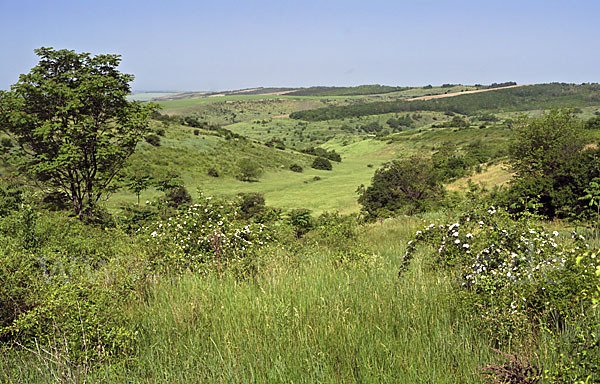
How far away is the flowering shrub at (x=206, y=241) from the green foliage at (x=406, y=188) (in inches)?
440

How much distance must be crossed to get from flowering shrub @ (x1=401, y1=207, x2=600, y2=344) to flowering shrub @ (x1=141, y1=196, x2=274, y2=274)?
2.55 meters

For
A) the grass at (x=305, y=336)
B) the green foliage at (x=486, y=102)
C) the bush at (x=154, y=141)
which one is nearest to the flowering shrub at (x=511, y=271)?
the grass at (x=305, y=336)

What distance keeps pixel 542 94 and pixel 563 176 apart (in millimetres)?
160001

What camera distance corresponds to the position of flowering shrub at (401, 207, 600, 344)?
292cm

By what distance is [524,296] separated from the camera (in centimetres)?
312

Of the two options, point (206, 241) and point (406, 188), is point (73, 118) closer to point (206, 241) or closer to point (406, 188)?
point (206, 241)

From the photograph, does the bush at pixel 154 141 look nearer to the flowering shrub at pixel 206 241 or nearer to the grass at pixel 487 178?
the grass at pixel 487 178

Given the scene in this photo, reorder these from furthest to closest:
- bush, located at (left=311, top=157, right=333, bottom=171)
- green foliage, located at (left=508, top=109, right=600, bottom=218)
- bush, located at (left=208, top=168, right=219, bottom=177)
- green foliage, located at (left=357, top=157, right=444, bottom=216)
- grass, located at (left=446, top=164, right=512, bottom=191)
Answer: bush, located at (left=311, top=157, right=333, bottom=171)
bush, located at (left=208, top=168, right=219, bottom=177)
grass, located at (left=446, top=164, right=512, bottom=191)
green foliage, located at (left=357, top=157, right=444, bottom=216)
green foliage, located at (left=508, top=109, right=600, bottom=218)

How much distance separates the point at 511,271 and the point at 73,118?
10468 mm

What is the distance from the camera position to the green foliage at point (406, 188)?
18.2m

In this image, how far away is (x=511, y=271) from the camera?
3.48m

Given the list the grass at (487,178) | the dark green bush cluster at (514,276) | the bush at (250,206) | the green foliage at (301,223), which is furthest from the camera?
the grass at (487,178)

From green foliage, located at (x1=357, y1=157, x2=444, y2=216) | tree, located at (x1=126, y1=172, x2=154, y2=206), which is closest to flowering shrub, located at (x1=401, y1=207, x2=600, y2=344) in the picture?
tree, located at (x1=126, y1=172, x2=154, y2=206)

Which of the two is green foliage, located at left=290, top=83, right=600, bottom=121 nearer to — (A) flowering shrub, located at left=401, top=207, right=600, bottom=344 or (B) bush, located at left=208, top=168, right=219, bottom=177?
(B) bush, located at left=208, top=168, right=219, bottom=177
